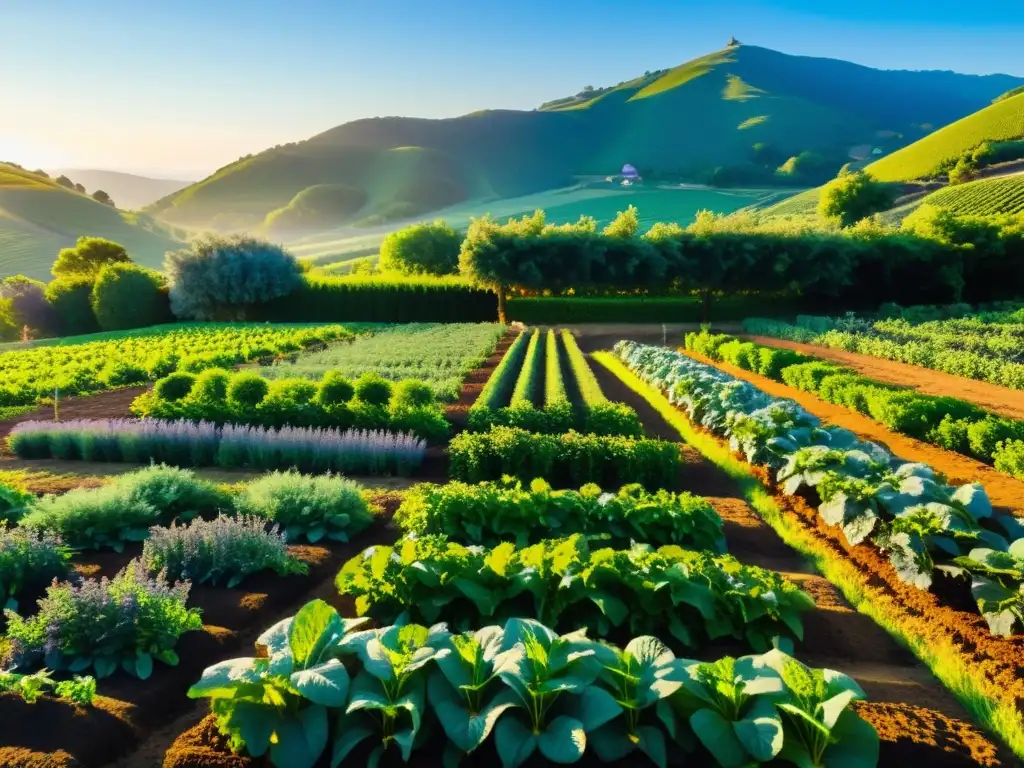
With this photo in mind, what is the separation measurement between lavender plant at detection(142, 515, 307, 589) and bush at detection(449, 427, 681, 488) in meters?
3.79

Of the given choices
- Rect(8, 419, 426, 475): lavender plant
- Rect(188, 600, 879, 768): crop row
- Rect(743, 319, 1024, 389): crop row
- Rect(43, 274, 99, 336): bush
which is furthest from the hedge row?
Rect(188, 600, 879, 768): crop row

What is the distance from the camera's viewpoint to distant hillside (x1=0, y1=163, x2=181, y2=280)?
94.0 metres

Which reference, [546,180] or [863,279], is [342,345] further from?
[546,180]

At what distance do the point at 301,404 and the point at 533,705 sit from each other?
385 inches

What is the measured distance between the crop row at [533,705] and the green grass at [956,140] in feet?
338

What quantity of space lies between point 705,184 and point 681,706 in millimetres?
129373

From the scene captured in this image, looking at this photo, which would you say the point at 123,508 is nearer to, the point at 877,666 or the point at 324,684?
the point at 324,684

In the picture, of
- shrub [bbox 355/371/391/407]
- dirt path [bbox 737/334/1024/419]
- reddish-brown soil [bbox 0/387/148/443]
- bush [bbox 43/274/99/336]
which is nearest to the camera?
shrub [bbox 355/371/391/407]

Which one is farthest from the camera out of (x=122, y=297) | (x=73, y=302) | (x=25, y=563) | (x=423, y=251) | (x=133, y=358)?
(x=423, y=251)

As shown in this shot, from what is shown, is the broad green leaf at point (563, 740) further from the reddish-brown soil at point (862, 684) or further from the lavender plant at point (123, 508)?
the lavender plant at point (123, 508)

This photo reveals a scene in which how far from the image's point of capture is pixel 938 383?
53.1 feet

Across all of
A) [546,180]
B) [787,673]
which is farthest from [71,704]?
[546,180]

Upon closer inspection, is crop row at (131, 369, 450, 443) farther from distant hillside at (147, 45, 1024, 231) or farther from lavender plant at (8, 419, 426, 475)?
distant hillside at (147, 45, 1024, 231)

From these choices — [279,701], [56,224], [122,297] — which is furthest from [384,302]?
[56,224]
